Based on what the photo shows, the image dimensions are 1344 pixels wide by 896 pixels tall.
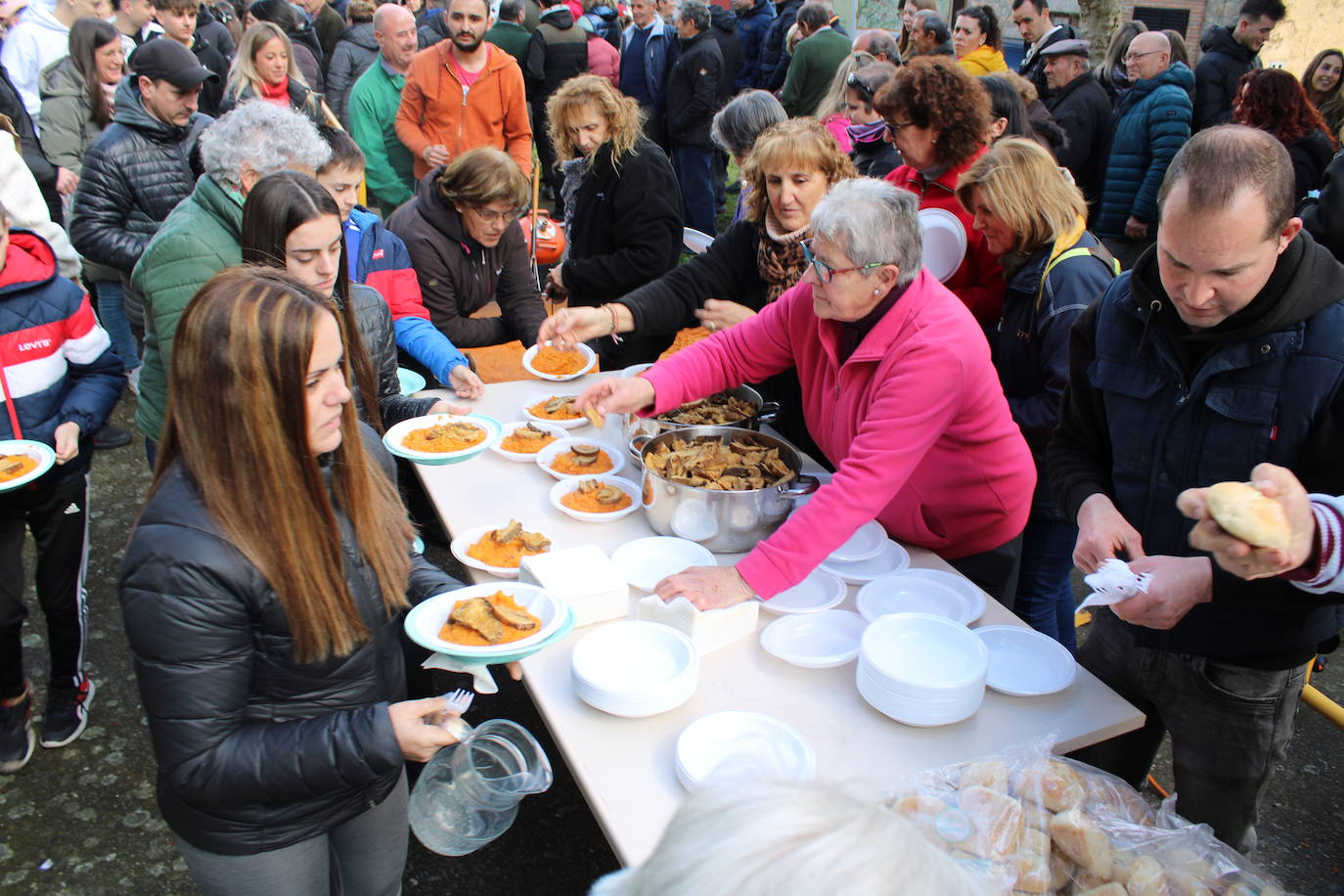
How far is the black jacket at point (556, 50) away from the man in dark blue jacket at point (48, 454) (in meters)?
6.78

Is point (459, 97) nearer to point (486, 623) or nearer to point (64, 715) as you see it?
point (64, 715)

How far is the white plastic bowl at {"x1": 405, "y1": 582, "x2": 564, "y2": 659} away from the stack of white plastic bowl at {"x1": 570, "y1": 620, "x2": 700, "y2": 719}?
0.11 meters

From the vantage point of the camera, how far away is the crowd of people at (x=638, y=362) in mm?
1573

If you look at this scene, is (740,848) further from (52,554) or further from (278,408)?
(52,554)

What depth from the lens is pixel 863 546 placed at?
2.59 meters

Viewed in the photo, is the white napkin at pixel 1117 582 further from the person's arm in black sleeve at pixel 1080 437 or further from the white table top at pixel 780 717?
the person's arm in black sleeve at pixel 1080 437

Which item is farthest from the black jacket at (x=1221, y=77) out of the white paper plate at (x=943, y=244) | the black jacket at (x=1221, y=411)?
the black jacket at (x=1221, y=411)

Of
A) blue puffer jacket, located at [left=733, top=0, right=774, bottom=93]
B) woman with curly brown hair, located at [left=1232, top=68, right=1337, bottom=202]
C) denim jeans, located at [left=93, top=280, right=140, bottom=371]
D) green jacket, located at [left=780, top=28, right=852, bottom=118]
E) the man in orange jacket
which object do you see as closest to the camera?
woman with curly brown hair, located at [left=1232, top=68, right=1337, bottom=202]

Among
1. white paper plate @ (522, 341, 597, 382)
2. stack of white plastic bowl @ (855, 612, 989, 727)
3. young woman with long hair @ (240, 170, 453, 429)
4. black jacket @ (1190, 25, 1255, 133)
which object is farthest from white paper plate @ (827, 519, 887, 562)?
black jacket @ (1190, 25, 1255, 133)

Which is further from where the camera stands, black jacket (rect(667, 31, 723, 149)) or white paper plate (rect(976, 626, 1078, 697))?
black jacket (rect(667, 31, 723, 149))

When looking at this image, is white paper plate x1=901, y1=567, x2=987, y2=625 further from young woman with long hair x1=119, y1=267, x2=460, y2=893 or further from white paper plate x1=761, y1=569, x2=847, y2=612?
young woman with long hair x1=119, y1=267, x2=460, y2=893

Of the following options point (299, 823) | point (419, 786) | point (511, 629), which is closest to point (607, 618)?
point (511, 629)

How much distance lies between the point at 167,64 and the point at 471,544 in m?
3.39

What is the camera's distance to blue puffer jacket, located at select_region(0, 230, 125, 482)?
2.86 meters
